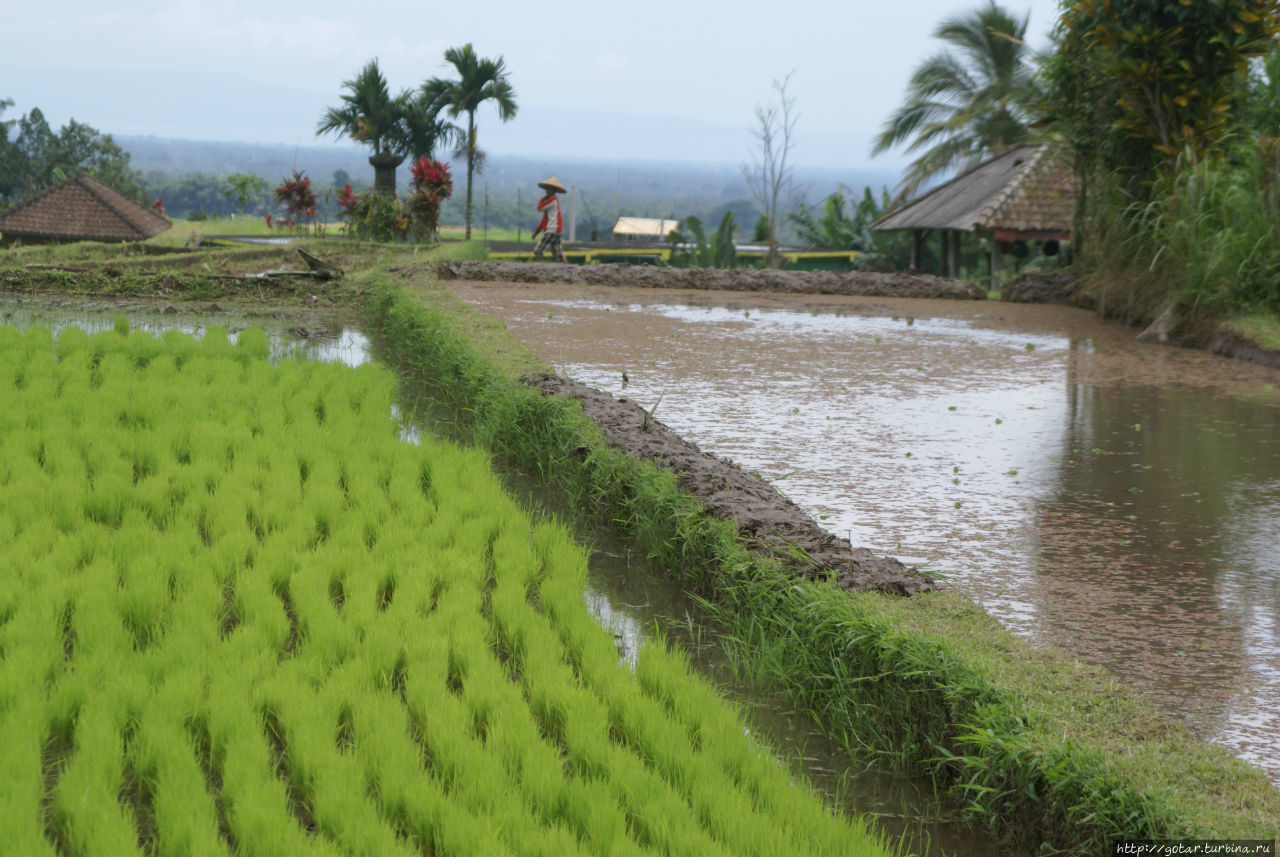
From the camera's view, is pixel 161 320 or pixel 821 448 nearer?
pixel 821 448

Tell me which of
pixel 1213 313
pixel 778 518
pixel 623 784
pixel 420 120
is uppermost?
pixel 420 120

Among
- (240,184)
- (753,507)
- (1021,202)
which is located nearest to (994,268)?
(1021,202)

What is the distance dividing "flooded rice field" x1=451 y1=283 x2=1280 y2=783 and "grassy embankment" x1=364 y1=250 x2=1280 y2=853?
0.36 metres

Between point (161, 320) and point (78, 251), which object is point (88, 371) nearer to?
point (161, 320)

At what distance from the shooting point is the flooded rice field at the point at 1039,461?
315 centimetres

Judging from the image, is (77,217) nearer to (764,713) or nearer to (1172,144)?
(1172,144)

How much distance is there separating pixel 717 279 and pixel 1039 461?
32.8ft

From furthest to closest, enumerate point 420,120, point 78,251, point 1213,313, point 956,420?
point 420,120 → point 78,251 → point 1213,313 → point 956,420

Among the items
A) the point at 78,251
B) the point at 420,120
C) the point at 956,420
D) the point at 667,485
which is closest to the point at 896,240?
the point at 420,120

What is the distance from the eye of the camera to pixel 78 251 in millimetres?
16297

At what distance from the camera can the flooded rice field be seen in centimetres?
315

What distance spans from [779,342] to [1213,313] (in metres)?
3.55

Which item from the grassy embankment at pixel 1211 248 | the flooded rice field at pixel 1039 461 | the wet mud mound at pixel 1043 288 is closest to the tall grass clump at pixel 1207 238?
the grassy embankment at pixel 1211 248

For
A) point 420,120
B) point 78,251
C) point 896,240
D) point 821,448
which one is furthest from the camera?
point 420,120
